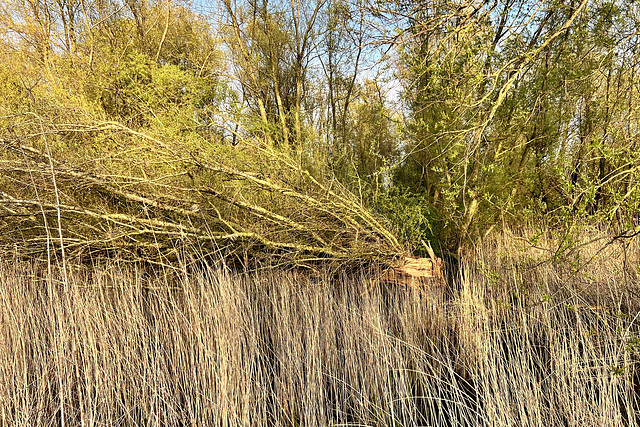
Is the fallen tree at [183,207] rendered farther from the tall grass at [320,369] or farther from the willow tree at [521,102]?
the willow tree at [521,102]

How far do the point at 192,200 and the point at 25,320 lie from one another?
1748mm

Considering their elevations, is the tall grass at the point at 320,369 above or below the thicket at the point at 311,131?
below

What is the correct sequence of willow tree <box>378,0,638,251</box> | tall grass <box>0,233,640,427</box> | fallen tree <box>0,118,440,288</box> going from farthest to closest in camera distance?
fallen tree <box>0,118,440,288</box> → willow tree <box>378,0,638,251</box> → tall grass <box>0,233,640,427</box>

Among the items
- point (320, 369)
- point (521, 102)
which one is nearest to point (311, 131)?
point (521, 102)


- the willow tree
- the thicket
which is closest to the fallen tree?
the thicket

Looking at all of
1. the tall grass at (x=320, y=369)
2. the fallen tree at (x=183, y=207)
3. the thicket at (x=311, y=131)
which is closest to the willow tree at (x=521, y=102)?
the thicket at (x=311, y=131)

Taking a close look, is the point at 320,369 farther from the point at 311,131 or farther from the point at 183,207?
the point at 311,131

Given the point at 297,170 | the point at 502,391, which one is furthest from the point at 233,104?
the point at 502,391

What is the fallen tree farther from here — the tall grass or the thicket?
Result: the tall grass

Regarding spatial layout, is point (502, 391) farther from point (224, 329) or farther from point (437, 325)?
point (224, 329)

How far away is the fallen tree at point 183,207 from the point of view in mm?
3527

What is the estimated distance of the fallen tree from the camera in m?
3.53

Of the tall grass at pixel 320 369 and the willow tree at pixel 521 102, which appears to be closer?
the tall grass at pixel 320 369

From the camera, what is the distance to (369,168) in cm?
920
